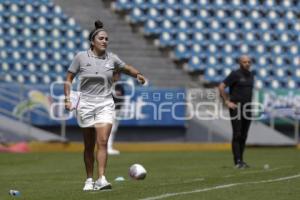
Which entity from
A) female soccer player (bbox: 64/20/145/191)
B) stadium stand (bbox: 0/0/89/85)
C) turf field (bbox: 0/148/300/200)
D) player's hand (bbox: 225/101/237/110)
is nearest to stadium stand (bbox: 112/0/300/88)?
stadium stand (bbox: 0/0/89/85)

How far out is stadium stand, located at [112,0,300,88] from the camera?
97.0ft

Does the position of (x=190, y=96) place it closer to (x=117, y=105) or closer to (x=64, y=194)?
(x=117, y=105)

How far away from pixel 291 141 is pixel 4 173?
1302cm

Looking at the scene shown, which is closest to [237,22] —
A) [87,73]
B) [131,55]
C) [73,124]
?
[131,55]

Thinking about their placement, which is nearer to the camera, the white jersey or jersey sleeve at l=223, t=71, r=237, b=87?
the white jersey

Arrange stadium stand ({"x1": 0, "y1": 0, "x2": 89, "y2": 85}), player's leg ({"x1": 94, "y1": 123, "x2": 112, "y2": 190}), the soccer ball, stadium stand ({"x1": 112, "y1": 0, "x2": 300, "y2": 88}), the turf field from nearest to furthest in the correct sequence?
the turf field, player's leg ({"x1": 94, "y1": 123, "x2": 112, "y2": 190}), the soccer ball, stadium stand ({"x1": 0, "y1": 0, "x2": 89, "y2": 85}), stadium stand ({"x1": 112, "y1": 0, "x2": 300, "y2": 88})

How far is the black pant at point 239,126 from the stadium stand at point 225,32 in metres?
12.6

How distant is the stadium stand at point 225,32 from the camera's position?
29.6 meters

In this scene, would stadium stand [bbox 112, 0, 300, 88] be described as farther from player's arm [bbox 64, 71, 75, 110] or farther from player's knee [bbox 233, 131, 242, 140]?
player's arm [bbox 64, 71, 75, 110]

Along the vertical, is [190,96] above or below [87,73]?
below

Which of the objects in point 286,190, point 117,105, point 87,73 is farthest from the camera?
point 117,105

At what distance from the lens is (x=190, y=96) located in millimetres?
26094

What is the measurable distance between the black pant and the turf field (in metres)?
0.32

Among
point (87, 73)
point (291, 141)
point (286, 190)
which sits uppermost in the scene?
point (87, 73)
